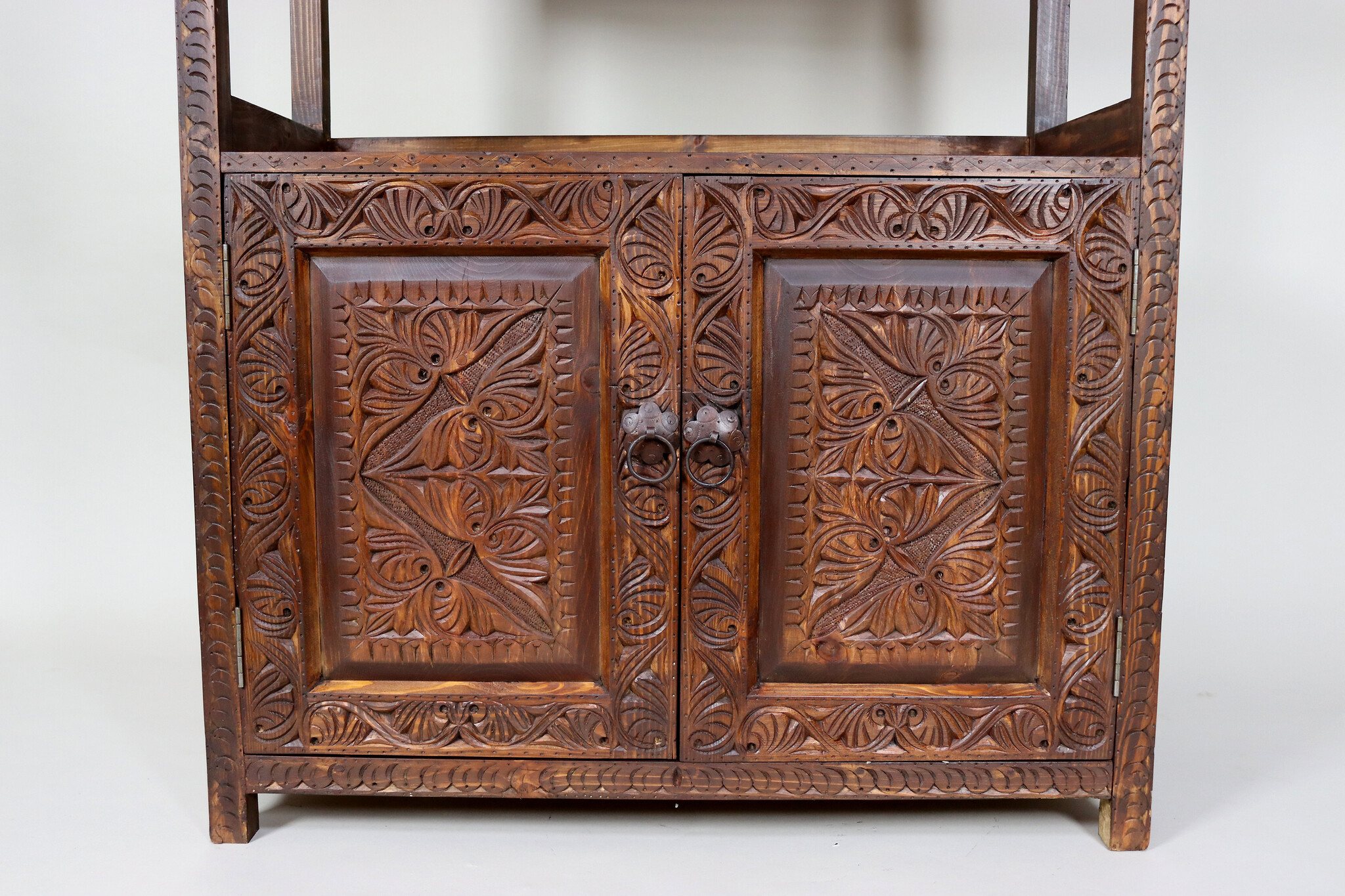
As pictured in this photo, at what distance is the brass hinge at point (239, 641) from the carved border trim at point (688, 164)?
32.4 inches

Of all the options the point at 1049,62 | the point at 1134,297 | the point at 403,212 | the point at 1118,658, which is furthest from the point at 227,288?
the point at 1049,62

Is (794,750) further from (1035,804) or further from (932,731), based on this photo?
(1035,804)

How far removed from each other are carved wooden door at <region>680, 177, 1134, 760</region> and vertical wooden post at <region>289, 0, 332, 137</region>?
1.07 metres

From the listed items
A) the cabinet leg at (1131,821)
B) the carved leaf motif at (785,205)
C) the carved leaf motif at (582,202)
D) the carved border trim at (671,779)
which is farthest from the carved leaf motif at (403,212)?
the cabinet leg at (1131,821)

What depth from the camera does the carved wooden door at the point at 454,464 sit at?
184 cm

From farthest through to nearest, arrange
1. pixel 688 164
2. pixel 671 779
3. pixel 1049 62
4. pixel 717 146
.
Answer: pixel 1049 62 < pixel 717 146 < pixel 671 779 < pixel 688 164

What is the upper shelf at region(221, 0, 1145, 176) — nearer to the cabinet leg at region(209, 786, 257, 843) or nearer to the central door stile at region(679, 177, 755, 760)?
the central door stile at region(679, 177, 755, 760)

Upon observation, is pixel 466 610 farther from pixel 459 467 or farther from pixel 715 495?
pixel 715 495

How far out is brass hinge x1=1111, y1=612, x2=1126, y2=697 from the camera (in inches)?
74.5

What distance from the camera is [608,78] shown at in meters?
2.84

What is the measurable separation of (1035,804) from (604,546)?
1.06 m

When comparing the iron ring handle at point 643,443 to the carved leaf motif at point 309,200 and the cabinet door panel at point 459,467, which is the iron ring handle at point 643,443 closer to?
the cabinet door panel at point 459,467

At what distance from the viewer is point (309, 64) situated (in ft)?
7.74

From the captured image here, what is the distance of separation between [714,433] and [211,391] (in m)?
0.92
